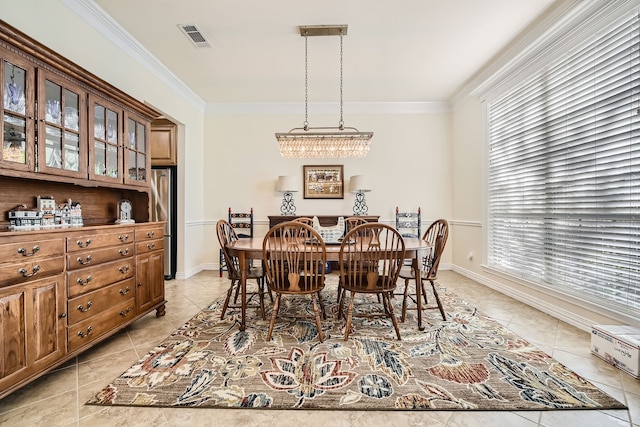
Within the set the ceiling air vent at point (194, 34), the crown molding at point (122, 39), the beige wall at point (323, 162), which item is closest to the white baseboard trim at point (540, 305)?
the beige wall at point (323, 162)

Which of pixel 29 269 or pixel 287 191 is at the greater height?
pixel 287 191

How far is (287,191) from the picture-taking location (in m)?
4.84

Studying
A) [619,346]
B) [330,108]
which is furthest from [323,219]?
[619,346]

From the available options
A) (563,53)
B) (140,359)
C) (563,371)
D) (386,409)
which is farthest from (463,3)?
(140,359)

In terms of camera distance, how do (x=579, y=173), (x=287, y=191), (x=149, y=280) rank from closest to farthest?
1. (x=579, y=173)
2. (x=149, y=280)
3. (x=287, y=191)

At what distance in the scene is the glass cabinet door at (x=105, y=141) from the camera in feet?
7.15

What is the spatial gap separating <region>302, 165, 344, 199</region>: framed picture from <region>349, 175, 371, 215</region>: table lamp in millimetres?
289

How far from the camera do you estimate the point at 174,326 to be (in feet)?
8.68

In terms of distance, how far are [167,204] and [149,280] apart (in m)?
2.05

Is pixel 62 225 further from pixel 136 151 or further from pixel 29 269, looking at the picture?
pixel 136 151

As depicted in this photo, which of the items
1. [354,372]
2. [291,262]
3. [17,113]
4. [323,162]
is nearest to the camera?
[17,113]

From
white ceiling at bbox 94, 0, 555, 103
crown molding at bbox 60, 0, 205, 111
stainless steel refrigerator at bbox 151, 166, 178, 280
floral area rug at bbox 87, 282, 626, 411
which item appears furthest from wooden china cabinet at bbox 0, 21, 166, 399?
stainless steel refrigerator at bbox 151, 166, 178, 280

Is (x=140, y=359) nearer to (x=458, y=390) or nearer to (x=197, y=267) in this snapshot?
(x=458, y=390)

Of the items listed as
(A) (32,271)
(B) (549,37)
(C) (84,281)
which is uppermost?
(B) (549,37)
